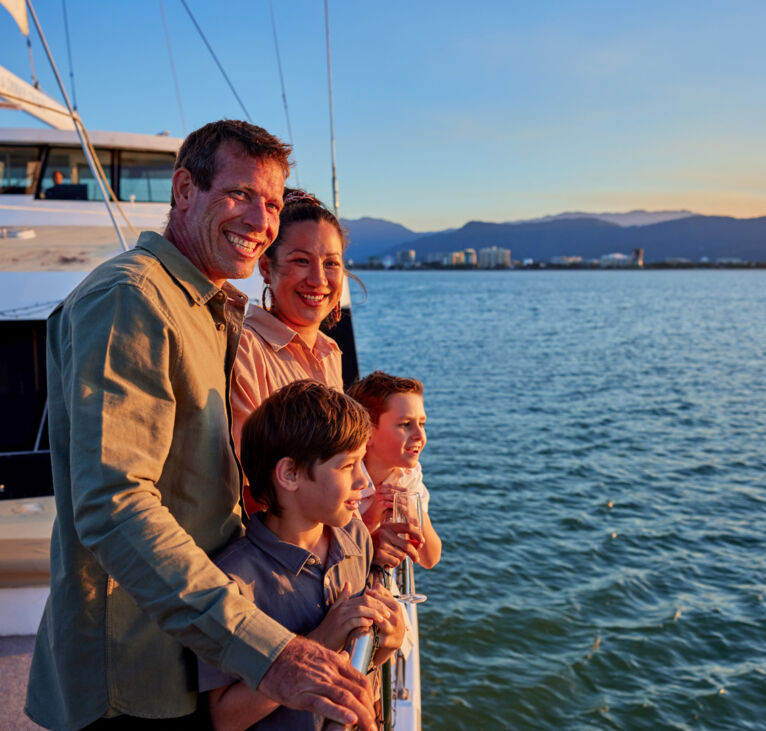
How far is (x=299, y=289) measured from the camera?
9.17 feet

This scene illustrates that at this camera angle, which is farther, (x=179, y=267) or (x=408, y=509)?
(x=408, y=509)

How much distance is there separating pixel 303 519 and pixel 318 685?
58 centimetres

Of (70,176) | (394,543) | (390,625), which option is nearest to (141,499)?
(390,625)

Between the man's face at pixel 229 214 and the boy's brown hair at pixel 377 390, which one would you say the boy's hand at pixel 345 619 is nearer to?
the man's face at pixel 229 214

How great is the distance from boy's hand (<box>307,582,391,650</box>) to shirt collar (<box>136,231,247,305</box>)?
881 millimetres

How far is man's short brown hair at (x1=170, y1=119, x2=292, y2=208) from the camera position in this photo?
1.96 m

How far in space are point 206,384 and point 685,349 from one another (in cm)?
4176

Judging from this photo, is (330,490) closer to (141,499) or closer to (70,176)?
(141,499)

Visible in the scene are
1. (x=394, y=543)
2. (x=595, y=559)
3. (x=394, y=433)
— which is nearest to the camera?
(x=394, y=543)

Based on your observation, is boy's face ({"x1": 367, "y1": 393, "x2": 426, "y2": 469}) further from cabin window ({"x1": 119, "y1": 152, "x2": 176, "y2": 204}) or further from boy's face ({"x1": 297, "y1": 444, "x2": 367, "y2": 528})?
cabin window ({"x1": 119, "y1": 152, "x2": 176, "y2": 204})

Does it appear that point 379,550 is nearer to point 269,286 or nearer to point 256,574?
point 256,574

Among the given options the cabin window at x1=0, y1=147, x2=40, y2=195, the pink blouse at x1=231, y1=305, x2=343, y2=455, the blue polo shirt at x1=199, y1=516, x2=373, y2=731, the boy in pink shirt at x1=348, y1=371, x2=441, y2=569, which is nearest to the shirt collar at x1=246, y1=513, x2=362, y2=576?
the blue polo shirt at x1=199, y1=516, x2=373, y2=731

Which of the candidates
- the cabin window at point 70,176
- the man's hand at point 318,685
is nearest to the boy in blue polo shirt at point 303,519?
the man's hand at point 318,685

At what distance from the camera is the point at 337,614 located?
1.87 m
